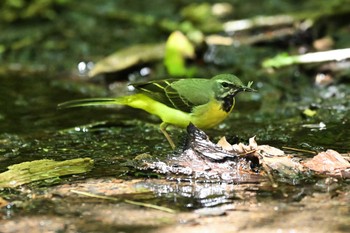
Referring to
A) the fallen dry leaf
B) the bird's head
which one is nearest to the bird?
the bird's head

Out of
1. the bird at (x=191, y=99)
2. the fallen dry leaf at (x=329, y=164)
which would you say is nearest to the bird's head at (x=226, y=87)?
the bird at (x=191, y=99)

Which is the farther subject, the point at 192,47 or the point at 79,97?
the point at 192,47

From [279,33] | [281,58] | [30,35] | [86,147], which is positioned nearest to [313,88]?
[281,58]

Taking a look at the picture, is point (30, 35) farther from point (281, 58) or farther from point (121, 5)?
point (281, 58)

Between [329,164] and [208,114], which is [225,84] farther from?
[329,164]

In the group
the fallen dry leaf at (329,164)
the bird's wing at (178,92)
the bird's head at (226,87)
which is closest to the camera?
the fallen dry leaf at (329,164)

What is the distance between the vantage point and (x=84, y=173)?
4.49 meters

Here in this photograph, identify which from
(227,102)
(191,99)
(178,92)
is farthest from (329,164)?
(178,92)

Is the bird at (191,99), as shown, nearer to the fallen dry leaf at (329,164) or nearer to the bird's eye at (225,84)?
the bird's eye at (225,84)

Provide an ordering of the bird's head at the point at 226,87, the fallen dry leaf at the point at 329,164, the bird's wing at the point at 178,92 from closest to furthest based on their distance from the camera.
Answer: the fallen dry leaf at the point at 329,164, the bird's head at the point at 226,87, the bird's wing at the point at 178,92

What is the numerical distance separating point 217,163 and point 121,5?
24.5ft

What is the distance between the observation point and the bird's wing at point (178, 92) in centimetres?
509

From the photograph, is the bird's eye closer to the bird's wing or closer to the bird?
the bird

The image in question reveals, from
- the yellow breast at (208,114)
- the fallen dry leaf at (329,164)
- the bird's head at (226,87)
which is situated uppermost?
the bird's head at (226,87)
